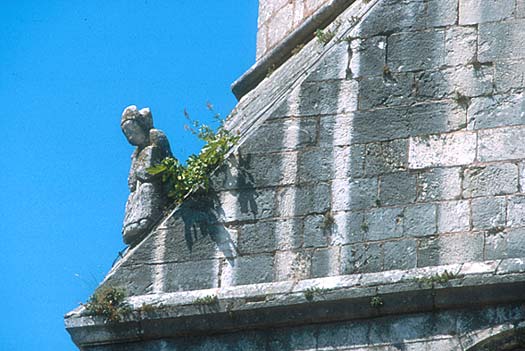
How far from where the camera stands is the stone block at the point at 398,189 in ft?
41.1

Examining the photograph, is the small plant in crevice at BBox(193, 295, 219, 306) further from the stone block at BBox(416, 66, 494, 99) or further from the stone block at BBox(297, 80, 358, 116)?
the stone block at BBox(416, 66, 494, 99)

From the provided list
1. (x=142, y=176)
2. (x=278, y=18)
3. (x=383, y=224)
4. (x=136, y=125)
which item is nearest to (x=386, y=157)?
(x=383, y=224)

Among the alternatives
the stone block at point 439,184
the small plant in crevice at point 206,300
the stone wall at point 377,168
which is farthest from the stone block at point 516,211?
the small plant in crevice at point 206,300

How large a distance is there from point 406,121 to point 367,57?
0.58 meters

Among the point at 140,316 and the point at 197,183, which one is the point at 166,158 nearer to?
the point at 197,183

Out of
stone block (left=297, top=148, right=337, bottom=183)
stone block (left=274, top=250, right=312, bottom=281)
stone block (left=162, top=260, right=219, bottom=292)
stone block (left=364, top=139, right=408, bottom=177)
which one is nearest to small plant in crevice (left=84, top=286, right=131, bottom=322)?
stone block (left=162, top=260, right=219, bottom=292)

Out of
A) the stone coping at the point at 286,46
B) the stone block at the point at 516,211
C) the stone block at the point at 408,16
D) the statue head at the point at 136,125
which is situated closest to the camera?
the stone block at the point at 516,211

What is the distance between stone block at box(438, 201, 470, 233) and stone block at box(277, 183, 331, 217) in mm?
744

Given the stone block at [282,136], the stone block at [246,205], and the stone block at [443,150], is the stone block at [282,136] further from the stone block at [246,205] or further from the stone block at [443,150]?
the stone block at [443,150]

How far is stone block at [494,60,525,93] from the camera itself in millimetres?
12707

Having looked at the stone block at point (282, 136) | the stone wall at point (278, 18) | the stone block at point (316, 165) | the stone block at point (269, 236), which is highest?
the stone wall at point (278, 18)

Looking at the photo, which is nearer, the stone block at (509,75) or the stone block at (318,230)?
the stone block at (318,230)

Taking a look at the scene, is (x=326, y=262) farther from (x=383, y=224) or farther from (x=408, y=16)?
(x=408, y=16)

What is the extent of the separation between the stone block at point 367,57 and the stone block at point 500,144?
35.1 inches
